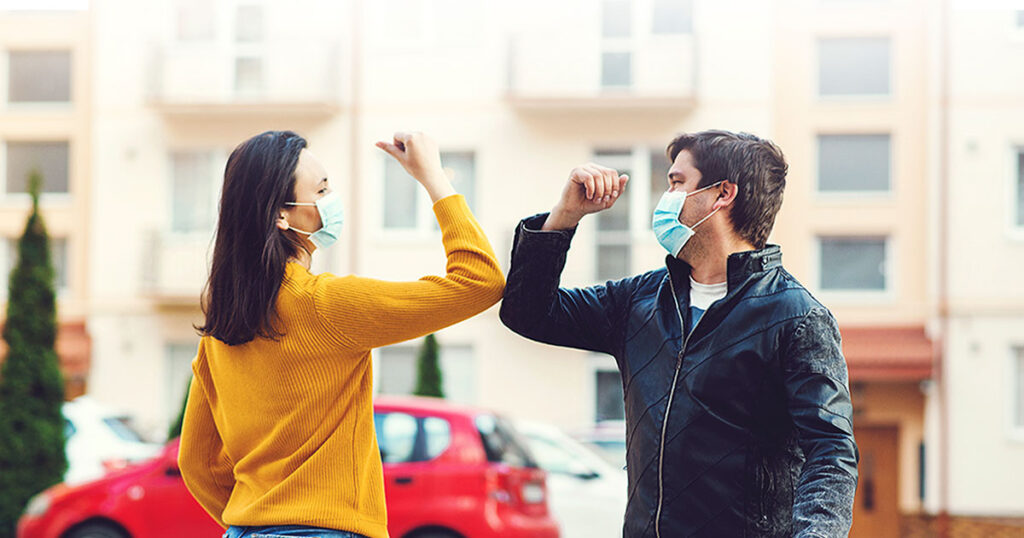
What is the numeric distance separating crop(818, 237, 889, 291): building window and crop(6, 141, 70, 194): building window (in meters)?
15.7

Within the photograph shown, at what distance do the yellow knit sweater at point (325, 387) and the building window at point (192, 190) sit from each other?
2153 centimetres

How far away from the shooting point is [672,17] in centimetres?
2331

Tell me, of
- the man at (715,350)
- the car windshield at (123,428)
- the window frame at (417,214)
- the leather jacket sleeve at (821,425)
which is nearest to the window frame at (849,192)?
the window frame at (417,214)

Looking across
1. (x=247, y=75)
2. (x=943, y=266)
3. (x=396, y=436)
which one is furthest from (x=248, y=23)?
(x=396, y=436)

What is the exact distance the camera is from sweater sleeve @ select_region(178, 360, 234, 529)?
325cm

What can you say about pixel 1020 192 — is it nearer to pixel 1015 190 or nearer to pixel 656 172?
pixel 1015 190

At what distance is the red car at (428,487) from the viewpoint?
978cm

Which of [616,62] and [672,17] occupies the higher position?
[672,17]

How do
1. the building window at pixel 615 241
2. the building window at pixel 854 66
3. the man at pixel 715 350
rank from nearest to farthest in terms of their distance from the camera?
the man at pixel 715 350, the building window at pixel 615 241, the building window at pixel 854 66

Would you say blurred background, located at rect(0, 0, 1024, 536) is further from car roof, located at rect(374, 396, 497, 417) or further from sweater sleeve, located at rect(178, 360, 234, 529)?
sweater sleeve, located at rect(178, 360, 234, 529)

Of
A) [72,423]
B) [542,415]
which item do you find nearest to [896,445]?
[542,415]

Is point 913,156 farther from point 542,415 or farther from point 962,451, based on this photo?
point 542,415

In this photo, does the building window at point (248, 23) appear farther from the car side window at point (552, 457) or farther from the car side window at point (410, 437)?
the car side window at point (410, 437)

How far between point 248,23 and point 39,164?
20.1 ft
